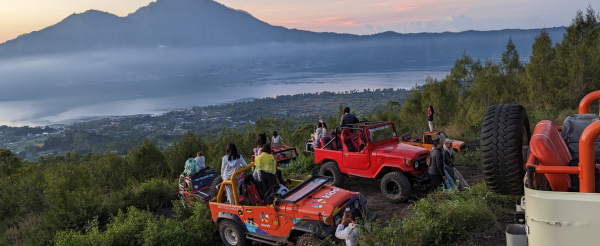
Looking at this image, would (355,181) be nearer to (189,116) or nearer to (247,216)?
(247,216)

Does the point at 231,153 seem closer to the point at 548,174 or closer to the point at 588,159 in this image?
the point at 548,174

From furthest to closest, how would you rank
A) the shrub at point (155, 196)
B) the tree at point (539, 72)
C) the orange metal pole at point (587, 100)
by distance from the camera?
the tree at point (539, 72)
the shrub at point (155, 196)
the orange metal pole at point (587, 100)

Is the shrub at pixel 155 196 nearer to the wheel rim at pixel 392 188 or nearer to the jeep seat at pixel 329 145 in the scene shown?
the jeep seat at pixel 329 145

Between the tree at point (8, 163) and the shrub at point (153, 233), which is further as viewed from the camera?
the tree at point (8, 163)

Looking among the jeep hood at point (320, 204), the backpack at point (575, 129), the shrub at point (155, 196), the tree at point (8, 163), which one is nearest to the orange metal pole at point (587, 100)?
the backpack at point (575, 129)

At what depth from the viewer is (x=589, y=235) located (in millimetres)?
2355

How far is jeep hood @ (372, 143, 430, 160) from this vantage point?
27.4ft

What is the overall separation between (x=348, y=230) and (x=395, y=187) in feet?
11.7

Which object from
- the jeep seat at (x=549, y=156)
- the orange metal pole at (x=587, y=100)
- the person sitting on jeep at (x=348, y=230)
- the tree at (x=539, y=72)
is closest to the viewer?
the jeep seat at (x=549, y=156)

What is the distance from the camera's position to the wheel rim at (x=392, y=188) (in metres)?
8.48

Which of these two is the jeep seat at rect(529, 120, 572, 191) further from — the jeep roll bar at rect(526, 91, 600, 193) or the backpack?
the backpack

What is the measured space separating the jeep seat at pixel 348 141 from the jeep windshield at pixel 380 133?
2.24ft

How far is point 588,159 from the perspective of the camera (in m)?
2.46

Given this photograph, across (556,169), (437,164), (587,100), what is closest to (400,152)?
(437,164)
